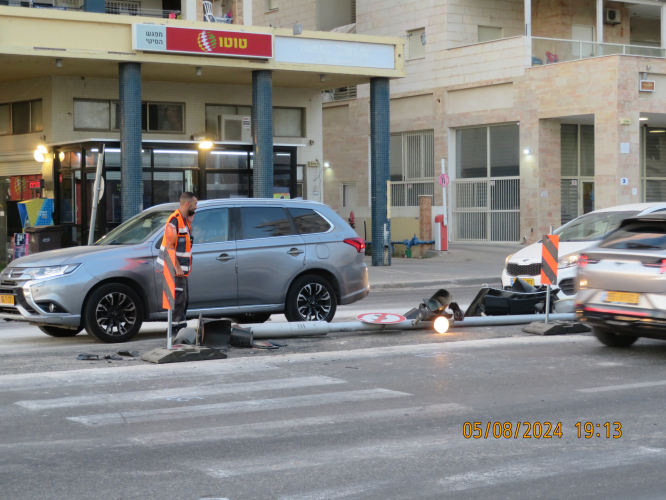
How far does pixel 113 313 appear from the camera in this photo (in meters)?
11.2

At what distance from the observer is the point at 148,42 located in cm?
2330

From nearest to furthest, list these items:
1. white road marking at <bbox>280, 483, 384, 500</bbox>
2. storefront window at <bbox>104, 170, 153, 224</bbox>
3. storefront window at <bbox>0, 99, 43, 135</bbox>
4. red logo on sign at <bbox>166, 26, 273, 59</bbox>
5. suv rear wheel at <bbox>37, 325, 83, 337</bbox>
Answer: white road marking at <bbox>280, 483, 384, 500</bbox> < suv rear wheel at <bbox>37, 325, 83, 337</bbox> < red logo on sign at <bbox>166, 26, 273, 59</bbox> < storefront window at <bbox>104, 170, 153, 224</bbox> < storefront window at <bbox>0, 99, 43, 135</bbox>

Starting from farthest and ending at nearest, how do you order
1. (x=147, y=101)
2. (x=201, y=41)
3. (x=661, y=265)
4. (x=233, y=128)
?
(x=233, y=128), (x=147, y=101), (x=201, y=41), (x=661, y=265)

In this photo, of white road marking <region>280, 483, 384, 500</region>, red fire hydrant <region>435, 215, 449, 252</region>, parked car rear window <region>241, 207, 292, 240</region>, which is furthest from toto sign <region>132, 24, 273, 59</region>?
white road marking <region>280, 483, 384, 500</region>

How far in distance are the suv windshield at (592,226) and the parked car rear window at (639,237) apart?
5.32m

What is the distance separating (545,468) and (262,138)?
20.3 m

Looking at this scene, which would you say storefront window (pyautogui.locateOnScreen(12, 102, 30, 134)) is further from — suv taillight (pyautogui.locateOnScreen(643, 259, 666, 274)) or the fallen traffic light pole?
suv taillight (pyautogui.locateOnScreen(643, 259, 666, 274))

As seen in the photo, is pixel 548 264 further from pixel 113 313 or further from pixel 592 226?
pixel 113 313

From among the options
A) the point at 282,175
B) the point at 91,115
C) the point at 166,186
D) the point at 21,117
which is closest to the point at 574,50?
the point at 282,175

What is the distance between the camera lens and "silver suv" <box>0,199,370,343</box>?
10.9 meters

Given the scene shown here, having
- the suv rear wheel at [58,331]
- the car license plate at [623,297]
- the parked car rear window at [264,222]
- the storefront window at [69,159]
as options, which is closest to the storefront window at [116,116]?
the storefront window at [69,159]

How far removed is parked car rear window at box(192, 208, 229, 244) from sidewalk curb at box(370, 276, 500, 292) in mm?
9726

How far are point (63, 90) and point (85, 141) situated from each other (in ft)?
11.0

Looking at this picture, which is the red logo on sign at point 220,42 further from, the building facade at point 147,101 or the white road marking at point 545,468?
the white road marking at point 545,468
